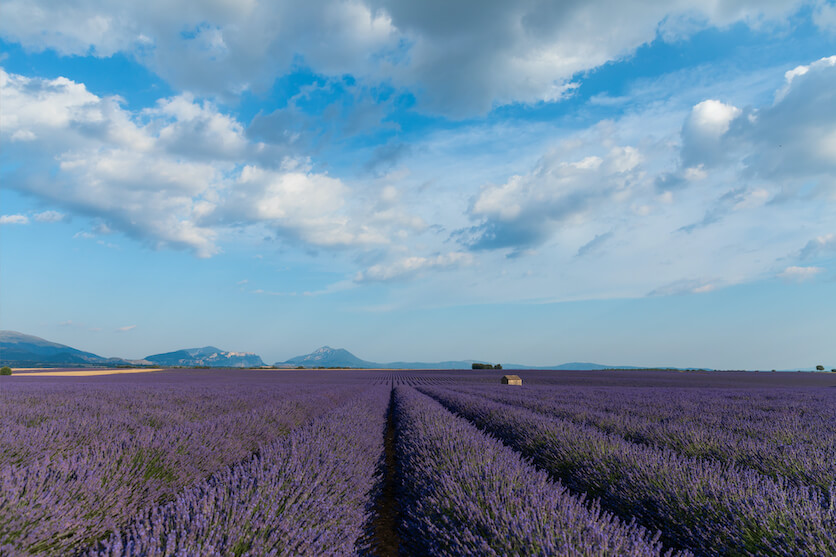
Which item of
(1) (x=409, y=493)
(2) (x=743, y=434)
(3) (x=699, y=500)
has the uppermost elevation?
(3) (x=699, y=500)

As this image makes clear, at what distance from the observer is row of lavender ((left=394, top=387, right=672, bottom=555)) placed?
196 centimetres

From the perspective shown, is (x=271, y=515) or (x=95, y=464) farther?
(x=95, y=464)

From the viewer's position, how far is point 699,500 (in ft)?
9.30

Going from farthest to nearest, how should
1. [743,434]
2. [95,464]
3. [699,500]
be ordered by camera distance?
1. [743,434]
2. [95,464]
3. [699,500]

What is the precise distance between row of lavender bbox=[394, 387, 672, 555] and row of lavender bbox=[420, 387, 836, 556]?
1.09 ft

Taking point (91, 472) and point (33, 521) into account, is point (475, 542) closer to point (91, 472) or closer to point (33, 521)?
point (33, 521)

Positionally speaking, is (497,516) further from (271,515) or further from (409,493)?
(409,493)

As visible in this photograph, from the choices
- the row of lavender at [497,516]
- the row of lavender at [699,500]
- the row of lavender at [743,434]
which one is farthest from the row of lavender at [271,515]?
the row of lavender at [743,434]

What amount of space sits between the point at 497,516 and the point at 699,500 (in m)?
1.69

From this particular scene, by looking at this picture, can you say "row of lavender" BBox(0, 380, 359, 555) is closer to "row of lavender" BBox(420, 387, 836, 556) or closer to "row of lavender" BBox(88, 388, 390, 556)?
"row of lavender" BBox(88, 388, 390, 556)

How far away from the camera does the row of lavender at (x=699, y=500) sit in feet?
7.65

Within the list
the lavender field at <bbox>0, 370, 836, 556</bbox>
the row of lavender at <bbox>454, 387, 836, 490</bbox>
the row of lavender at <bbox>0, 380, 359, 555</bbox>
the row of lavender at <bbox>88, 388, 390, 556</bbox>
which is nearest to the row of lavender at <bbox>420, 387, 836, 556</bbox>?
the lavender field at <bbox>0, 370, 836, 556</bbox>

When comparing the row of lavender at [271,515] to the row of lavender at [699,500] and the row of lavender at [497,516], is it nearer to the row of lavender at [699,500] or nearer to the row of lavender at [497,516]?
the row of lavender at [497,516]

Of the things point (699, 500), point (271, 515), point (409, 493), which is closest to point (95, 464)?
point (271, 515)
